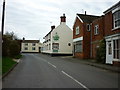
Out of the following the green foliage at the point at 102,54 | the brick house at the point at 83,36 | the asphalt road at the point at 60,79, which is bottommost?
the asphalt road at the point at 60,79

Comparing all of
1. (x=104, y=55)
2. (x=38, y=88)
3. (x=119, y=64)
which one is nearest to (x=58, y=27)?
(x=104, y=55)

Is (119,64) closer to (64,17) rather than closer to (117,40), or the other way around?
(117,40)

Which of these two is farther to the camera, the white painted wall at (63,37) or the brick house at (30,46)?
the brick house at (30,46)

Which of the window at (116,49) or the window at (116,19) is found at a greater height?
the window at (116,19)

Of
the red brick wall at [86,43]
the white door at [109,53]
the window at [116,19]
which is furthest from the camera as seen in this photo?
the red brick wall at [86,43]

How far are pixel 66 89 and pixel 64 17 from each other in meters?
46.2

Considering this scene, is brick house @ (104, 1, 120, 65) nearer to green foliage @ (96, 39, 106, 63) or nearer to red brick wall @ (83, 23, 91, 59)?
green foliage @ (96, 39, 106, 63)

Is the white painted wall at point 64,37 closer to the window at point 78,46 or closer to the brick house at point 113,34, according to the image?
the window at point 78,46

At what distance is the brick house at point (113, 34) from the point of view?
20997 mm

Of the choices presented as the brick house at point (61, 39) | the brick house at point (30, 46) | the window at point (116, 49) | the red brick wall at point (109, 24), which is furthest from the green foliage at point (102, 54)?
the brick house at point (30, 46)

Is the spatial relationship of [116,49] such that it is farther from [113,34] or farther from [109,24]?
[109,24]

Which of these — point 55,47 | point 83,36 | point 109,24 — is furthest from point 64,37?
point 109,24

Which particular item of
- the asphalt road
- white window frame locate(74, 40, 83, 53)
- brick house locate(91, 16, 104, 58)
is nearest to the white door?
brick house locate(91, 16, 104, 58)

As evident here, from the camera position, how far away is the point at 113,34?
21.6 meters
